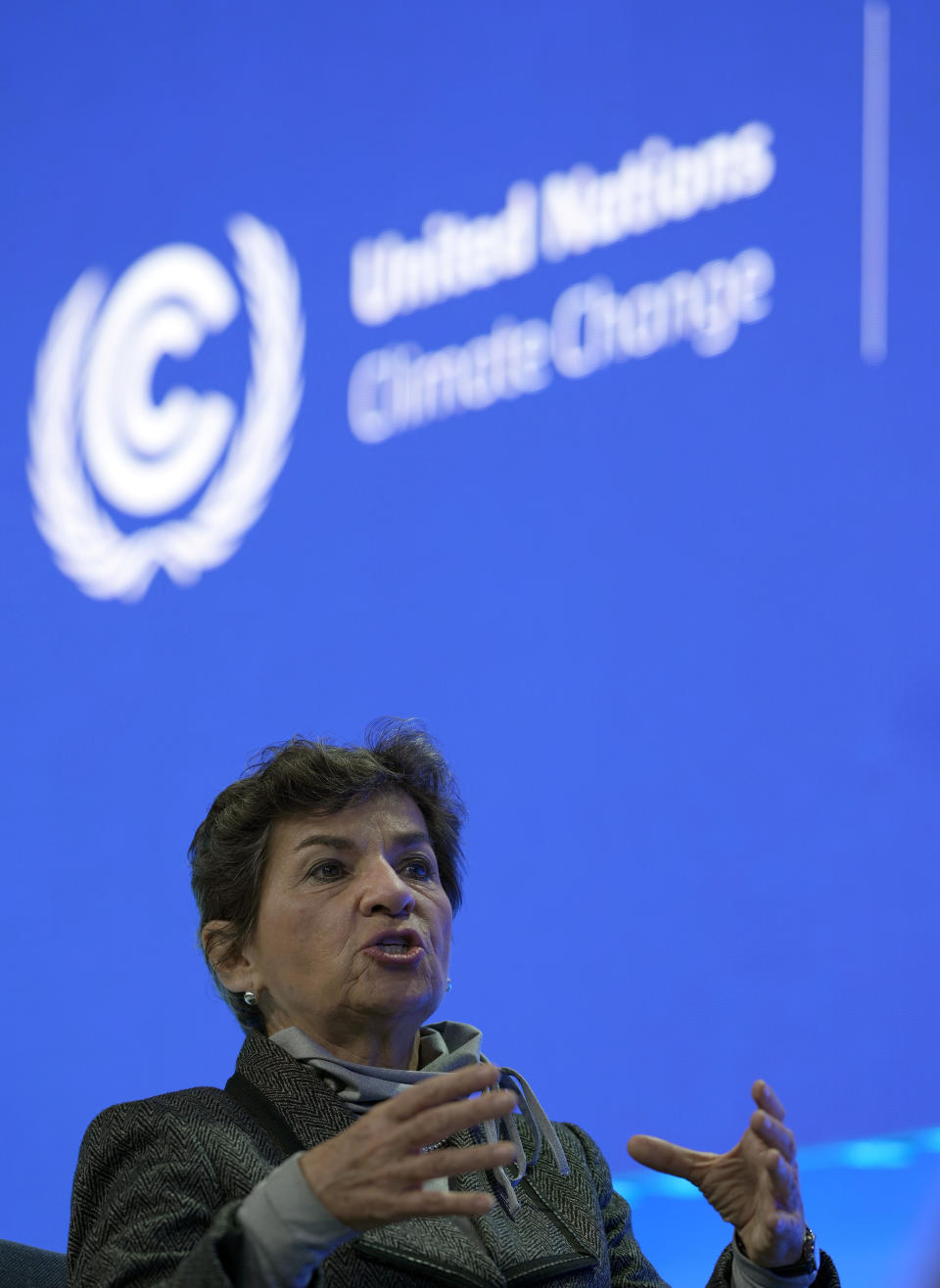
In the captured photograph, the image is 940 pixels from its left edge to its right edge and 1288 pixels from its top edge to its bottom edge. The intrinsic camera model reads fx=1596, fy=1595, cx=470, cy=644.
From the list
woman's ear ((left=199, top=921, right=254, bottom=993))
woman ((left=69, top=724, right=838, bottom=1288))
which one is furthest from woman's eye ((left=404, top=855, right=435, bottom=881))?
woman's ear ((left=199, top=921, right=254, bottom=993))

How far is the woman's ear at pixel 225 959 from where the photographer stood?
187 centimetres

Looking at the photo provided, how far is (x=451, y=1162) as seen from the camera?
1.24 meters

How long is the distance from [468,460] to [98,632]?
1014mm

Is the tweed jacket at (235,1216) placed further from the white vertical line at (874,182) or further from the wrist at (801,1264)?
the white vertical line at (874,182)

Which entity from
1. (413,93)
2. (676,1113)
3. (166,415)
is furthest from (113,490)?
(676,1113)

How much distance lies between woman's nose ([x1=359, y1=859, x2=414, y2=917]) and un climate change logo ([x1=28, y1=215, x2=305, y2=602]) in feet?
5.41

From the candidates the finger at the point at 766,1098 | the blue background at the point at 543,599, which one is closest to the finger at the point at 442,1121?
the finger at the point at 766,1098

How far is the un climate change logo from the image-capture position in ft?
11.2

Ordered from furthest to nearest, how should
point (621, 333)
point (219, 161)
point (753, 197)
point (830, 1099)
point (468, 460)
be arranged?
point (219, 161) < point (468, 460) < point (621, 333) < point (753, 197) < point (830, 1099)

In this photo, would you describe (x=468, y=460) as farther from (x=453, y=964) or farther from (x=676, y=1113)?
(x=676, y=1113)

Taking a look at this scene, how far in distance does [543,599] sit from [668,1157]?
150 centimetres

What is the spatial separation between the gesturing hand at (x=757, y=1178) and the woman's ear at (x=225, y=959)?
0.53 metres

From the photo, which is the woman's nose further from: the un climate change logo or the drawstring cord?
the un climate change logo

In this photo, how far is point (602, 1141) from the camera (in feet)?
9.14
